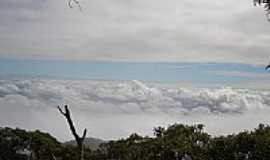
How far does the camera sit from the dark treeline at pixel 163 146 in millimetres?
44094

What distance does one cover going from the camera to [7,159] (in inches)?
2247

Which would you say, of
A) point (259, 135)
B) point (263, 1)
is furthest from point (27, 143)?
point (263, 1)

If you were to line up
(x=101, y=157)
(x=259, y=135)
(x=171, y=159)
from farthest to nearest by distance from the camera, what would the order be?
1. (x=101, y=157)
2. (x=171, y=159)
3. (x=259, y=135)

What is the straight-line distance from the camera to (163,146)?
46062mm

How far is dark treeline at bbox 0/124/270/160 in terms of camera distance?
44.1 m

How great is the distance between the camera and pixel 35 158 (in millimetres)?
55938

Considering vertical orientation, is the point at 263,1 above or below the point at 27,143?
below

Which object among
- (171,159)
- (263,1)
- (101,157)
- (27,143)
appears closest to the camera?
(263,1)

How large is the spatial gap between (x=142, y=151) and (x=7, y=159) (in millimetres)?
18201

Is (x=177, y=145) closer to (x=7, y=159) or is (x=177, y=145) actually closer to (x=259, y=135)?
(x=259, y=135)

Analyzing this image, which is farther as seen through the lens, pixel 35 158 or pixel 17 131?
pixel 17 131

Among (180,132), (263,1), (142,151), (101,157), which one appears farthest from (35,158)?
(263,1)

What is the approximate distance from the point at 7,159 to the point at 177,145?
75.0 ft

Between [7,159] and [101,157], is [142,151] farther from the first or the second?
[7,159]
